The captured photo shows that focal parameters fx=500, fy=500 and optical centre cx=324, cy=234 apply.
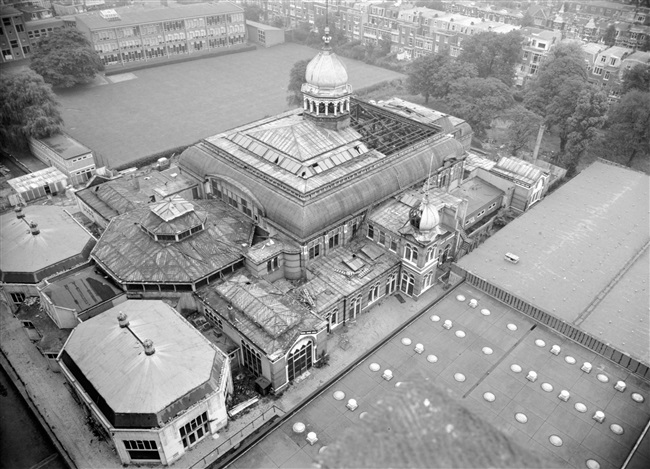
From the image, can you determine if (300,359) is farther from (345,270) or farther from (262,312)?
(345,270)

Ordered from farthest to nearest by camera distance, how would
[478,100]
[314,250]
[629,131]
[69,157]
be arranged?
1. [478,100]
2. [629,131]
3. [69,157]
4. [314,250]

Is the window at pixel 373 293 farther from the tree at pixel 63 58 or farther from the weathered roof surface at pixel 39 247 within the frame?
the tree at pixel 63 58

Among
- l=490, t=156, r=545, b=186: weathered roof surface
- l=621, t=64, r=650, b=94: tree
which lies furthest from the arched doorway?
l=621, t=64, r=650, b=94: tree

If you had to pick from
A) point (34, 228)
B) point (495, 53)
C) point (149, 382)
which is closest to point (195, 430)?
point (149, 382)

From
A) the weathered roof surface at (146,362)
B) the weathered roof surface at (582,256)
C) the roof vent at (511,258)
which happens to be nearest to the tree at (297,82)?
the weathered roof surface at (582,256)

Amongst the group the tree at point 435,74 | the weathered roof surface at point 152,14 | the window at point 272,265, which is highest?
the weathered roof surface at point 152,14

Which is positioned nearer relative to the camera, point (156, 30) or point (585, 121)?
point (585, 121)
